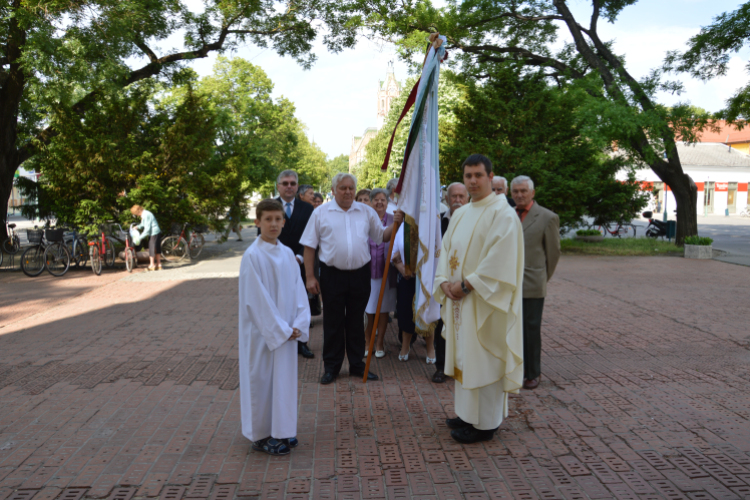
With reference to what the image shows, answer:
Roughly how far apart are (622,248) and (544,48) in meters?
7.00

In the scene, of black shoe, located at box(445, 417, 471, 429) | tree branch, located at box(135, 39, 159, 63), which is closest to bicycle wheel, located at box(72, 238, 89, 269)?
tree branch, located at box(135, 39, 159, 63)

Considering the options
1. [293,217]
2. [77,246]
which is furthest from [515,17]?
[293,217]

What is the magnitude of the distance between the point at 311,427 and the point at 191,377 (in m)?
1.84

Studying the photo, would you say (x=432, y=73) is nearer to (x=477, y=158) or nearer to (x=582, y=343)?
(x=477, y=158)

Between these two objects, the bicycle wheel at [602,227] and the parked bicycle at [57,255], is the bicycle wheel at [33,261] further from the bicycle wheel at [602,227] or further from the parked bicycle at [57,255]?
the bicycle wheel at [602,227]

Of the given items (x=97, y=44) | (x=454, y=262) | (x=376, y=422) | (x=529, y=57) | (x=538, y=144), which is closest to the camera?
(x=454, y=262)

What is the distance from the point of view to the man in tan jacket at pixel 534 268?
202 inches

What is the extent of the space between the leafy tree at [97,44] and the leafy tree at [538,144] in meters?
4.81

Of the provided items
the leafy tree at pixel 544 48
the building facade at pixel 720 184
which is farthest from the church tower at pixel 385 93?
the leafy tree at pixel 544 48

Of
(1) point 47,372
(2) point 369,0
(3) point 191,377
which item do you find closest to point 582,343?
(3) point 191,377

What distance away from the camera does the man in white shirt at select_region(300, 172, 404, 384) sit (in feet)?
17.5

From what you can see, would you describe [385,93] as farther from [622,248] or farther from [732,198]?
[622,248]

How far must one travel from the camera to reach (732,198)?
5334cm

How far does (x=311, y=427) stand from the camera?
14.1ft
